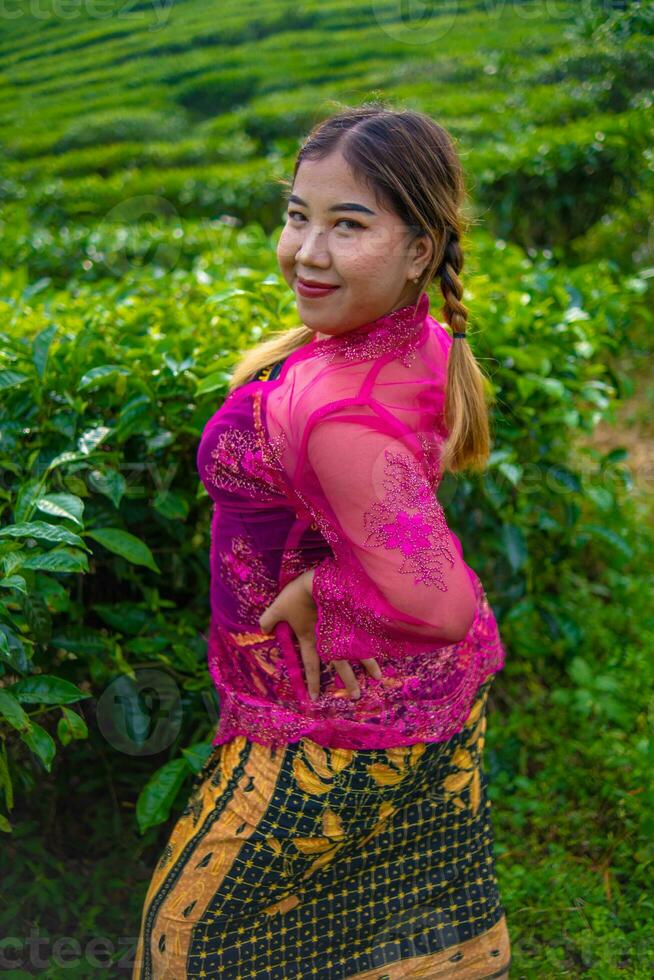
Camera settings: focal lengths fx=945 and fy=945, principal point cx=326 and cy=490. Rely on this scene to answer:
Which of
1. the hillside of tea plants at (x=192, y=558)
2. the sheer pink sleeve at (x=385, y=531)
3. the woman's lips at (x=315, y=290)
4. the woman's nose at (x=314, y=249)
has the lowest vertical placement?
the hillside of tea plants at (x=192, y=558)

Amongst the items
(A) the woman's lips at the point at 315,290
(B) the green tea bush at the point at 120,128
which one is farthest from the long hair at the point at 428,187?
(B) the green tea bush at the point at 120,128

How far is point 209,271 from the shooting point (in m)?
2.79

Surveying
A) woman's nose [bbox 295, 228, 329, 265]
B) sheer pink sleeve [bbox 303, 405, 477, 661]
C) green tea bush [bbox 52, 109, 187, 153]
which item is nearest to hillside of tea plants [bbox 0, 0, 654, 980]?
woman's nose [bbox 295, 228, 329, 265]

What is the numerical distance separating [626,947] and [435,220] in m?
1.59

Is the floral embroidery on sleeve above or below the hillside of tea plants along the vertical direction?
above

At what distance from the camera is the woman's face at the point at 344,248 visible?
1266mm

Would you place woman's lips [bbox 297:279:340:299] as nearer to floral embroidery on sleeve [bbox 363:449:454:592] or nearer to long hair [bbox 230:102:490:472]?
long hair [bbox 230:102:490:472]

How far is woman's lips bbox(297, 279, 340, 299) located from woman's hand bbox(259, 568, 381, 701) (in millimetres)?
388

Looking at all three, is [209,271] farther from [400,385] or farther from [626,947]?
[626,947]

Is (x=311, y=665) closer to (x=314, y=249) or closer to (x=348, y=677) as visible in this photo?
(x=348, y=677)

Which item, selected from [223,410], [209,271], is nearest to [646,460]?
[209,271]

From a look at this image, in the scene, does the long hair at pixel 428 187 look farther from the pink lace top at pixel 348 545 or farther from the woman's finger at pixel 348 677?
the woman's finger at pixel 348 677

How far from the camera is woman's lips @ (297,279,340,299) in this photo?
130cm

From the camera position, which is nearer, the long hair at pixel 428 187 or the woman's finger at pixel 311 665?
the long hair at pixel 428 187
